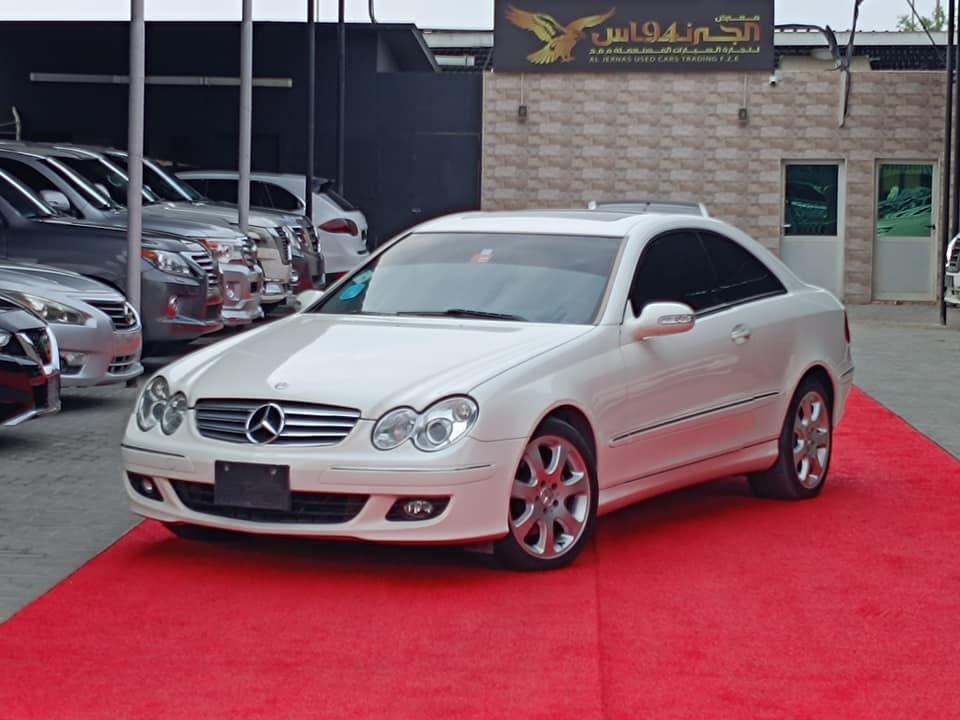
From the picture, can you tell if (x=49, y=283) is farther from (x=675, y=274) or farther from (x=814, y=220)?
(x=814, y=220)

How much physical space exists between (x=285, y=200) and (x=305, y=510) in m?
18.8

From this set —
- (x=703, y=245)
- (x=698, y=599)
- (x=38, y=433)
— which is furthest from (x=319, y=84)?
(x=698, y=599)

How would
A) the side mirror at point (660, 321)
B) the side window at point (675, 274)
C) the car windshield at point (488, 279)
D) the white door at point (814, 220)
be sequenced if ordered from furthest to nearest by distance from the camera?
the white door at point (814, 220)
the side window at point (675, 274)
the car windshield at point (488, 279)
the side mirror at point (660, 321)

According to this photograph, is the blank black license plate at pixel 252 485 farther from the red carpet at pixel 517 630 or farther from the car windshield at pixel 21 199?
the car windshield at pixel 21 199

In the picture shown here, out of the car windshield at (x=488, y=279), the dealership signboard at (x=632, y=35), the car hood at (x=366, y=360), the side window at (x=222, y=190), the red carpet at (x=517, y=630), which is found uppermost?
the dealership signboard at (x=632, y=35)

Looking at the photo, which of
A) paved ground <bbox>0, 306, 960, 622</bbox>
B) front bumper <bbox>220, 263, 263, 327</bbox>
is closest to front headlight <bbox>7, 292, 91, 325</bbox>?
paved ground <bbox>0, 306, 960, 622</bbox>

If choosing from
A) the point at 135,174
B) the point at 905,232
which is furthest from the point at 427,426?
the point at 905,232

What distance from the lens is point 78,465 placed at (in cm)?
1045

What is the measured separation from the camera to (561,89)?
109ft

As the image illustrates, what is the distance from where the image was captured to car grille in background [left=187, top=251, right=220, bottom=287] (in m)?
16.1

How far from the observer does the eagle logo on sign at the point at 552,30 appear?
32.7 metres

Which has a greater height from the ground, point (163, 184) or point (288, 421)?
point (163, 184)

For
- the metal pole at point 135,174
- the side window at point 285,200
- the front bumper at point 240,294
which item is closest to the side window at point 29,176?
the front bumper at point 240,294

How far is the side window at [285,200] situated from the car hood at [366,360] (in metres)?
17.5
